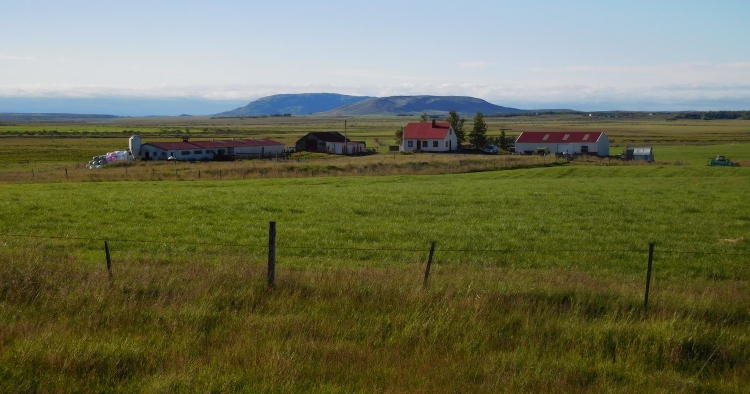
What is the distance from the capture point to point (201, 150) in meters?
91.8

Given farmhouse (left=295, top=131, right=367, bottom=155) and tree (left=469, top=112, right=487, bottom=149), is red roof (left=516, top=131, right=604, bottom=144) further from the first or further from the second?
farmhouse (left=295, top=131, right=367, bottom=155)

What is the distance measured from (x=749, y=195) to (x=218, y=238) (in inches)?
1120

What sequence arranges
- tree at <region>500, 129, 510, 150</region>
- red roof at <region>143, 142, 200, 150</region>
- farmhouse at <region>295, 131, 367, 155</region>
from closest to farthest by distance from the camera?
red roof at <region>143, 142, 200, 150</region> → farmhouse at <region>295, 131, 367, 155</region> → tree at <region>500, 129, 510, 150</region>

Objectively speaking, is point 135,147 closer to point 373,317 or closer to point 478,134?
point 478,134

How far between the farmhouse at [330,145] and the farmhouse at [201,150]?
24.7ft

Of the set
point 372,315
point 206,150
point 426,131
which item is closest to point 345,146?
point 426,131

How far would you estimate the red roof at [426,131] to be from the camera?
334 feet

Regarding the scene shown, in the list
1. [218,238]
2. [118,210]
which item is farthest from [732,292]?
[118,210]

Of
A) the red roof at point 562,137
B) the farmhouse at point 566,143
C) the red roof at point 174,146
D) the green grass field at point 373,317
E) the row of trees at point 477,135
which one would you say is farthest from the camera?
the row of trees at point 477,135

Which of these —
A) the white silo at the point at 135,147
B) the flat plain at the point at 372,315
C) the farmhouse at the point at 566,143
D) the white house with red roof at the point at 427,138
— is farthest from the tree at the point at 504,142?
the flat plain at the point at 372,315

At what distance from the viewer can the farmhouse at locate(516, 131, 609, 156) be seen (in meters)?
95.6

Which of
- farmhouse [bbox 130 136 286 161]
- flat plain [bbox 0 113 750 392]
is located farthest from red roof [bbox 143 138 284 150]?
flat plain [bbox 0 113 750 392]

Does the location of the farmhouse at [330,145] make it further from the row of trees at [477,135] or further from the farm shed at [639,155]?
the farm shed at [639,155]

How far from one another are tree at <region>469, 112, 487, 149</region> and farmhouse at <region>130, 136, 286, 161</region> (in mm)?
31067
